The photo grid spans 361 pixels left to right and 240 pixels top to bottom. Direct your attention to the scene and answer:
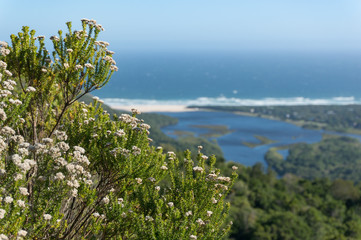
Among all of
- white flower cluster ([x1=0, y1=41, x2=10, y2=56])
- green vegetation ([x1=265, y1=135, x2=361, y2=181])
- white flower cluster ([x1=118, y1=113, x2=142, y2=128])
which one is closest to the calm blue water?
green vegetation ([x1=265, y1=135, x2=361, y2=181])

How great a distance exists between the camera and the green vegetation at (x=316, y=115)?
131m

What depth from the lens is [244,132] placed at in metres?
114

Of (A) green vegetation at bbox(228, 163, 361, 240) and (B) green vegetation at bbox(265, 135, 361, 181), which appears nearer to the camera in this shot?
(A) green vegetation at bbox(228, 163, 361, 240)

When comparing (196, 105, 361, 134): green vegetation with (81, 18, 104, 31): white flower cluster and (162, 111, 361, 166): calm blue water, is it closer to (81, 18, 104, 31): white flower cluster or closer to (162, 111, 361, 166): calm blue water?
(162, 111, 361, 166): calm blue water

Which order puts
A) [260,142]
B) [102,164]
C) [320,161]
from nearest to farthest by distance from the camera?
1. [102,164]
2. [320,161]
3. [260,142]

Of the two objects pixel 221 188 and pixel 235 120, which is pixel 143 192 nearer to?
pixel 221 188

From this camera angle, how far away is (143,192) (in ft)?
25.1

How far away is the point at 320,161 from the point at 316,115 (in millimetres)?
44908

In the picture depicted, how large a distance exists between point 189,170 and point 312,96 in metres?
201

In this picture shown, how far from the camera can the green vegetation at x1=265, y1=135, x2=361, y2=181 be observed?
9331 centimetres

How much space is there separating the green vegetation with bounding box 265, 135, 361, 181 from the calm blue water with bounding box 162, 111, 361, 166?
3344 millimetres

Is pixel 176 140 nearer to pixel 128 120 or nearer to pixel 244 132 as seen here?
pixel 244 132

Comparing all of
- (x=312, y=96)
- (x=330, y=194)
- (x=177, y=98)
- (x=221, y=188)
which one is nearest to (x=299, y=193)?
(x=330, y=194)

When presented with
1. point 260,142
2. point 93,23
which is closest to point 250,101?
point 260,142
